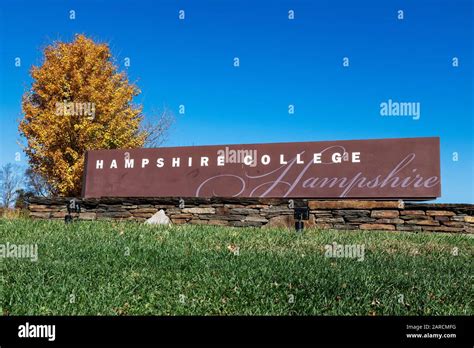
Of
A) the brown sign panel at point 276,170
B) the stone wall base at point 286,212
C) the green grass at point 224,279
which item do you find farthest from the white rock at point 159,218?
the green grass at point 224,279

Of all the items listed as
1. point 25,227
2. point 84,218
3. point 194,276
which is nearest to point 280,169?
point 84,218

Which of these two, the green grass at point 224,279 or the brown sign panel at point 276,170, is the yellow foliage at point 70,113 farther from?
the green grass at point 224,279

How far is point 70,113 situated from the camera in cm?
2473

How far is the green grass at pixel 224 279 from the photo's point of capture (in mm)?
5137

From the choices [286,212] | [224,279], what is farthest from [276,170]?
[224,279]

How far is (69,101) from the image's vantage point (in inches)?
1016

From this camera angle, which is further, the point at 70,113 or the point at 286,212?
the point at 70,113

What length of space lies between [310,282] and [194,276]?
1.50 m

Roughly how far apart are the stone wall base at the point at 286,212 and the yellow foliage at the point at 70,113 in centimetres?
968

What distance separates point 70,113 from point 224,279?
68.9 feet

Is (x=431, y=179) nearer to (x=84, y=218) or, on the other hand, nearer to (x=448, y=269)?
(x=448, y=269)
